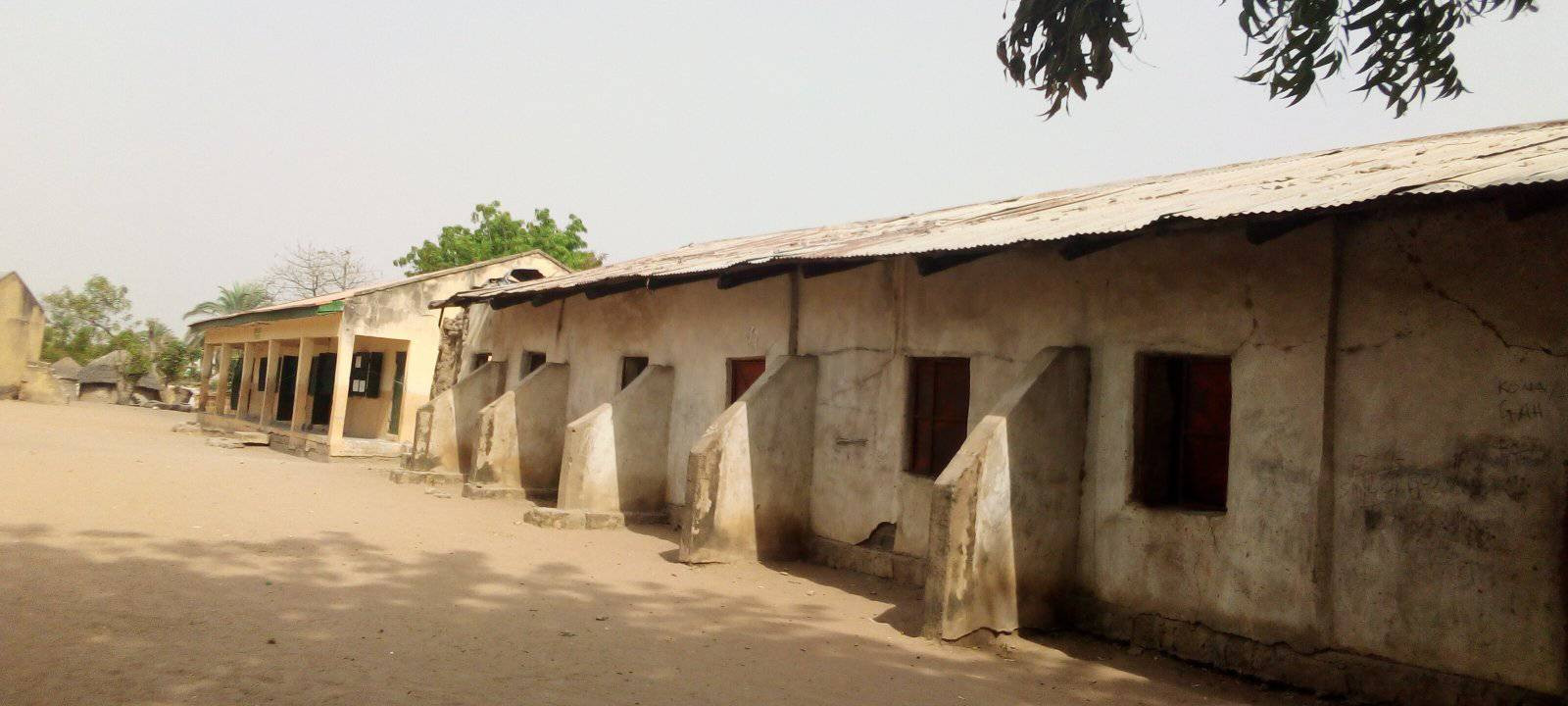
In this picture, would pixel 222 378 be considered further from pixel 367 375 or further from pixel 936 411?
pixel 936 411

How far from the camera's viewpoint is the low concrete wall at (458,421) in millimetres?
15383

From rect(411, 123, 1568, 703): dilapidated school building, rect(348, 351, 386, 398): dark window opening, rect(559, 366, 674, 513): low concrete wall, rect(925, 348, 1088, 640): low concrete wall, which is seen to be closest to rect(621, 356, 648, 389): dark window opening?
rect(559, 366, 674, 513): low concrete wall

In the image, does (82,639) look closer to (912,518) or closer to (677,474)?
(912,518)

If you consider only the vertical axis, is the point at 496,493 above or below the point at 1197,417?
below

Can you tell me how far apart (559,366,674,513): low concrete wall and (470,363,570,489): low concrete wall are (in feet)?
7.72

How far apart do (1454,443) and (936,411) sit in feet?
12.9

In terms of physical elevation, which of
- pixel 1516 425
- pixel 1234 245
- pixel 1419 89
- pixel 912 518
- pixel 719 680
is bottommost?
pixel 719 680

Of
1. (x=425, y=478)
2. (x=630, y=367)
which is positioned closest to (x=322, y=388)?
(x=425, y=478)

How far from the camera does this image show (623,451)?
11594mm

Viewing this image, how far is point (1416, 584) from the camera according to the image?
5.39 metres

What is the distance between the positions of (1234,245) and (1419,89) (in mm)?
1396

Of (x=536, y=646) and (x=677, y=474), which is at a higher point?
(x=677, y=474)

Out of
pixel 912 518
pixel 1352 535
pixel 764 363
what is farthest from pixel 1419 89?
pixel 764 363

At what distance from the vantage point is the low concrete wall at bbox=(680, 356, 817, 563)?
353 inches
